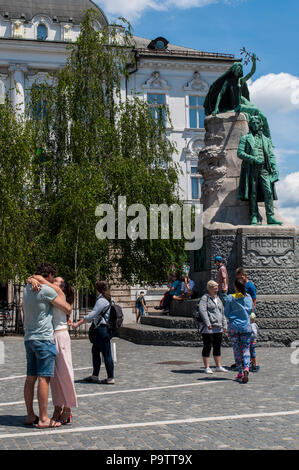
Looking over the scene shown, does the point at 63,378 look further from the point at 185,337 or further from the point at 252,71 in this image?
the point at 252,71

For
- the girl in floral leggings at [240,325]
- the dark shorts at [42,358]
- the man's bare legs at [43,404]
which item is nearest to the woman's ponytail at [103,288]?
the girl in floral leggings at [240,325]

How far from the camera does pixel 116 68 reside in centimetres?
2839

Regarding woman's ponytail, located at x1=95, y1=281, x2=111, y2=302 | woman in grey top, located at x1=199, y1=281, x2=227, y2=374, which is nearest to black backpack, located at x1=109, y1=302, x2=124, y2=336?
woman's ponytail, located at x1=95, y1=281, x2=111, y2=302

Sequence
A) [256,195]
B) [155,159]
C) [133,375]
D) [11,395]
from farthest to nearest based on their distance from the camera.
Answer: [155,159], [256,195], [133,375], [11,395]

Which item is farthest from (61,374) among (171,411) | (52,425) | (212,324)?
(212,324)

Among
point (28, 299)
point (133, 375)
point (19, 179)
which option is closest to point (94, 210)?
point (19, 179)

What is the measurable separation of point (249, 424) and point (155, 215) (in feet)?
65.6

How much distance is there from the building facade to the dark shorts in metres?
31.2

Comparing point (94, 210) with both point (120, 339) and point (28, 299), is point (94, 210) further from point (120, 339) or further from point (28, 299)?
point (28, 299)

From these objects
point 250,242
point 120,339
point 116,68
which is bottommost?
point 120,339

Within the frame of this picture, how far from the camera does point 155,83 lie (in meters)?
40.0

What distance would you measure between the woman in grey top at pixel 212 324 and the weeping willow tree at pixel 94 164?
486 inches

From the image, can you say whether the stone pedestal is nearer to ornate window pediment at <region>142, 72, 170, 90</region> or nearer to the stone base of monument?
the stone base of monument

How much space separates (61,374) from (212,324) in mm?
4084
